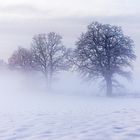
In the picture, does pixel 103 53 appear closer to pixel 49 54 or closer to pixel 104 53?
pixel 104 53

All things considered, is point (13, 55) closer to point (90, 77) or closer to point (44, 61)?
point (44, 61)

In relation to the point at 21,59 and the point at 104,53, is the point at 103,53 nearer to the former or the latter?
the point at 104,53

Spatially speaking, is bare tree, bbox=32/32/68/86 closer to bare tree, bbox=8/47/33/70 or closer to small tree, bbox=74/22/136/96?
bare tree, bbox=8/47/33/70

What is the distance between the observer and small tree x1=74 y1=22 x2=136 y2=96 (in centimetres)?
4612

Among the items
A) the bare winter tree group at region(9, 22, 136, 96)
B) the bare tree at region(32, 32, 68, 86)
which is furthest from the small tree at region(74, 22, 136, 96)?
the bare tree at region(32, 32, 68, 86)

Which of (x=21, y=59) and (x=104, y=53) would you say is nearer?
(x=104, y=53)

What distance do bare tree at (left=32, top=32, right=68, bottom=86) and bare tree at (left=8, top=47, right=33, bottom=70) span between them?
160 inches

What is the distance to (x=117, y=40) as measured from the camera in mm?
46406

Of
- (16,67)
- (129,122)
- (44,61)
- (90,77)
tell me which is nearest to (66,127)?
(129,122)

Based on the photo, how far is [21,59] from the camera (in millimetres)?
73562

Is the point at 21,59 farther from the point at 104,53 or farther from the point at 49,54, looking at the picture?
the point at 104,53

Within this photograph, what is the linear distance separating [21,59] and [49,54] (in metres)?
10.5

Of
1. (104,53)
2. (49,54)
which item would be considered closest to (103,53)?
(104,53)

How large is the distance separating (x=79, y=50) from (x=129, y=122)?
33.3 metres
